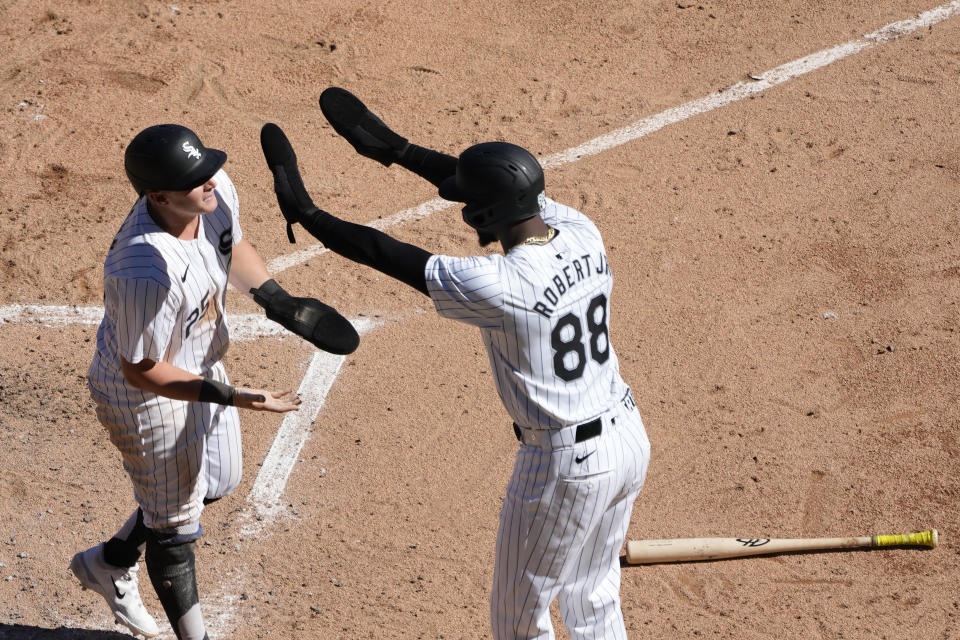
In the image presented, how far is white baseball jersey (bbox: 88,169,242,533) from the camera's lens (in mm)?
3299

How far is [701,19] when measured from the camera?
8.45 m

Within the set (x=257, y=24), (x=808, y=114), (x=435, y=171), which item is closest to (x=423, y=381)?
(x=435, y=171)

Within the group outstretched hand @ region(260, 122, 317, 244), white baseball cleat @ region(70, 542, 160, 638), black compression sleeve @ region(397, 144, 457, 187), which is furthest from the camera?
white baseball cleat @ region(70, 542, 160, 638)

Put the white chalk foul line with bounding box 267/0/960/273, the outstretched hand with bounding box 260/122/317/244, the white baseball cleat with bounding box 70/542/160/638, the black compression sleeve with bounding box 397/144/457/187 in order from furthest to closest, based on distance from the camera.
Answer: the white chalk foul line with bounding box 267/0/960/273 → the white baseball cleat with bounding box 70/542/160/638 → the black compression sleeve with bounding box 397/144/457/187 → the outstretched hand with bounding box 260/122/317/244

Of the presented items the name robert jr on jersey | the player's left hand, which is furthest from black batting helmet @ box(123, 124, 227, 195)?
the name robert jr on jersey

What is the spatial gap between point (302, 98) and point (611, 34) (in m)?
2.63

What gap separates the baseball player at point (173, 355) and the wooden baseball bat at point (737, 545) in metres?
1.73

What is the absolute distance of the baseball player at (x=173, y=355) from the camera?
10.8 ft

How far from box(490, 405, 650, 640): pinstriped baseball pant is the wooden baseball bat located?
92 centimetres

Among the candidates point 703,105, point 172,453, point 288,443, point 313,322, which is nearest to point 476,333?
point 288,443

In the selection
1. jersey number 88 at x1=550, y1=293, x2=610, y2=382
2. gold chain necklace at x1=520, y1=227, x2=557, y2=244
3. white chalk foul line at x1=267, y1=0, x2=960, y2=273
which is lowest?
white chalk foul line at x1=267, y1=0, x2=960, y2=273

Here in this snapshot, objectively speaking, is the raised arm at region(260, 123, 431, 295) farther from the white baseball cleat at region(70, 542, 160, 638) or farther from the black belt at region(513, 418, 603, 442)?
the white baseball cleat at region(70, 542, 160, 638)

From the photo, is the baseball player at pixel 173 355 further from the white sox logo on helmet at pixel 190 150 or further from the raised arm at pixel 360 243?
the raised arm at pixel 360 243

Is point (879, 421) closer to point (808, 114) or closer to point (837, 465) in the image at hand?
point (837, 465)
